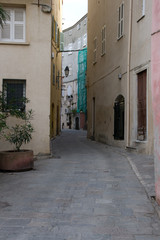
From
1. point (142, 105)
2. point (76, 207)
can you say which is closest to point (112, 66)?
point (142, 105)

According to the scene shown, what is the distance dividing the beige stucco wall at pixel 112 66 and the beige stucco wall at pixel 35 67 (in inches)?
137

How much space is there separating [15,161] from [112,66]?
9186 mm

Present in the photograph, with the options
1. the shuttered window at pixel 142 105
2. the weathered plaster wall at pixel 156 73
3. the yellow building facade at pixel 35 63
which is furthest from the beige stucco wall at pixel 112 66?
the weathered plaster wall at pixel 156 73

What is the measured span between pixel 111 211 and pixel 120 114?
987 centimetres

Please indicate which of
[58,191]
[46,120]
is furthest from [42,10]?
[58,191]

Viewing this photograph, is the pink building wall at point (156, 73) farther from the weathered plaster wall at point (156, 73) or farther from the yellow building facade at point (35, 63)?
the yellow building facade at point (35, 63)

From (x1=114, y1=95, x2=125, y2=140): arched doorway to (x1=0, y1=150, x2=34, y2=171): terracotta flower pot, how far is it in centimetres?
631

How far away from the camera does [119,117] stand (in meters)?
14.5

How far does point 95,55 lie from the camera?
20.6m

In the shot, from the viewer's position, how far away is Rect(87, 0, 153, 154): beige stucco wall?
38.0 feet

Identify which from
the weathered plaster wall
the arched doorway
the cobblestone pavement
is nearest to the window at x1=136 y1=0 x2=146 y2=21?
the arched doorway

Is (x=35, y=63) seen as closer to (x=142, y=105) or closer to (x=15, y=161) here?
(x=15, y=161)

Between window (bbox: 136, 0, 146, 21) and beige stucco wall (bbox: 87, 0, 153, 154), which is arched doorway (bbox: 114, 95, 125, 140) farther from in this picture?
window (bbox: 136, 0, 146, 21)

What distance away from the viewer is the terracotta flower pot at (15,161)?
8492 millimetres
